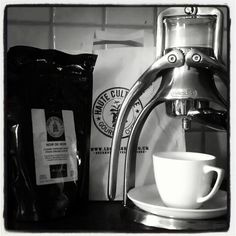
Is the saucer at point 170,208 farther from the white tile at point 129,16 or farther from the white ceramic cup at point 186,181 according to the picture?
the white tile at point 129,16

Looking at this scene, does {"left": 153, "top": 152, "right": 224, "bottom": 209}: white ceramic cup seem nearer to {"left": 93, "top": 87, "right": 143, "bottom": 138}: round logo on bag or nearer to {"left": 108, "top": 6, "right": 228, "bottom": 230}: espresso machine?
{"left": 108, "top": 6, "right": 228, "bottom": 230}: espresso machine

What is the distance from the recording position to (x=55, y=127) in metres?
0.58

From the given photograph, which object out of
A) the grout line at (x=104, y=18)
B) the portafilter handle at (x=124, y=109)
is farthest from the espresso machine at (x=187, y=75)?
the grout line at (x=104, y=18)

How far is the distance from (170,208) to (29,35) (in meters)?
0.36

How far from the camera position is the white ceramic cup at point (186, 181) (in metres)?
0.50

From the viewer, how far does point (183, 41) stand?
0.55 metres

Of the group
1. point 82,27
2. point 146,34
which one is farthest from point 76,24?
point 146,34

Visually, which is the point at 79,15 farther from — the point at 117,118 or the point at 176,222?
the point at 176,222

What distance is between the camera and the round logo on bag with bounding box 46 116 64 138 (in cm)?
57

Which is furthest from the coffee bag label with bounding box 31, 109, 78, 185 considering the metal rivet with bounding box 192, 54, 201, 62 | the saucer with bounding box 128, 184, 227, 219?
the metal rivet with bounding box 192, 54, 201, 62

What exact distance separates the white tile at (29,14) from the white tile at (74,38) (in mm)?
29

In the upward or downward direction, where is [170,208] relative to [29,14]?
downward

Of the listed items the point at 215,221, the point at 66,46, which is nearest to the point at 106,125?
the point at 66,46
